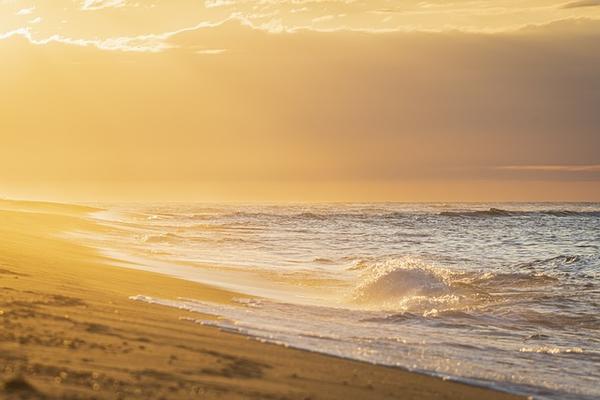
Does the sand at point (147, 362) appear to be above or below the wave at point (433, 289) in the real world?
above

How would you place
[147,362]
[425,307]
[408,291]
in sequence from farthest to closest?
[408,291], [425,307], [147,362]

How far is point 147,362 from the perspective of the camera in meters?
6.87

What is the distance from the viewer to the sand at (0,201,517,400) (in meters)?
6.00

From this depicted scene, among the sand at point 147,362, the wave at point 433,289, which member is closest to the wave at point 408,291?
the wave at point 433,289

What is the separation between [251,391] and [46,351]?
1916mm

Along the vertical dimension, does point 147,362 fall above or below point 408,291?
above

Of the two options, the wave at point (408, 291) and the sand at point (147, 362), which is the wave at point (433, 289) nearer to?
the wave at point (408, 291)

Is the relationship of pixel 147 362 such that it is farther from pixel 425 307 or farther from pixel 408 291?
pixel 408 291

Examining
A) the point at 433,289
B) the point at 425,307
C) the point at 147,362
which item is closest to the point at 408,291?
the point at 433,289

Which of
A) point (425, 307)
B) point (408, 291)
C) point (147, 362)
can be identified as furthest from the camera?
Result: point (408, 291)

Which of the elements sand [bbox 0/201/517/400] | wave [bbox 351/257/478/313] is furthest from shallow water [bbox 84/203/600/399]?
sand [bbox 0/201/517/400]

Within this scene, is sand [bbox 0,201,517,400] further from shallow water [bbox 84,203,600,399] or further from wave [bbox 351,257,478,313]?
wave [bbox 351,257,478,313]

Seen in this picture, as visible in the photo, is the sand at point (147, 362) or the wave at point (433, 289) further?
the wave at point (433, 289)

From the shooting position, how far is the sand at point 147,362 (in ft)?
19.7
